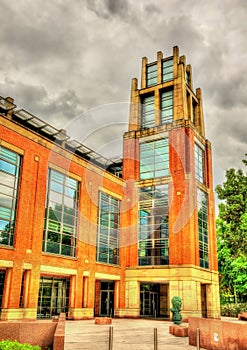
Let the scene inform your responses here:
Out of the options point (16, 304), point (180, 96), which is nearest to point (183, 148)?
point (180, 96)

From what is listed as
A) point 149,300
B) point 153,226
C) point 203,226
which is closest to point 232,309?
point 149,300

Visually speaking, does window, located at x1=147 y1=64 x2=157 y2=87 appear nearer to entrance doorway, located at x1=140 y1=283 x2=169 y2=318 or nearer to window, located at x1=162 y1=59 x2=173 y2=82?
window, located at x1=162 y1=59 x2=173 y2=82

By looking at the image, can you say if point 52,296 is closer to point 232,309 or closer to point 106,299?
point 106,299

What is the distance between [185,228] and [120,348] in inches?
802

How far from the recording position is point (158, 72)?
4109 cm

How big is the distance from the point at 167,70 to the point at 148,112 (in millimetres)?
5429

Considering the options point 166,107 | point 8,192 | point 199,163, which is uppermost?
point 166,107

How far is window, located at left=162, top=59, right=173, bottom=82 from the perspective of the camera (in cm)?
4041

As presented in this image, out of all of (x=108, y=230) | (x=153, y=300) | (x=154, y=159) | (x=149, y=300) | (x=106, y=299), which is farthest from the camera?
(x=153, y=300)

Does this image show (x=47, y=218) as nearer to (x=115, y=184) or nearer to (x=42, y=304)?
(x=42, y=304)

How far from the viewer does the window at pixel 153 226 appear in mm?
33562

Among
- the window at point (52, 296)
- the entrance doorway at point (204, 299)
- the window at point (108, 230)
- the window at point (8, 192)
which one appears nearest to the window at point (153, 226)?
the window at point (108, 230)

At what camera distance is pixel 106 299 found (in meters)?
33.6

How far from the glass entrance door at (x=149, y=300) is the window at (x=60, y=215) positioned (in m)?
11.3
